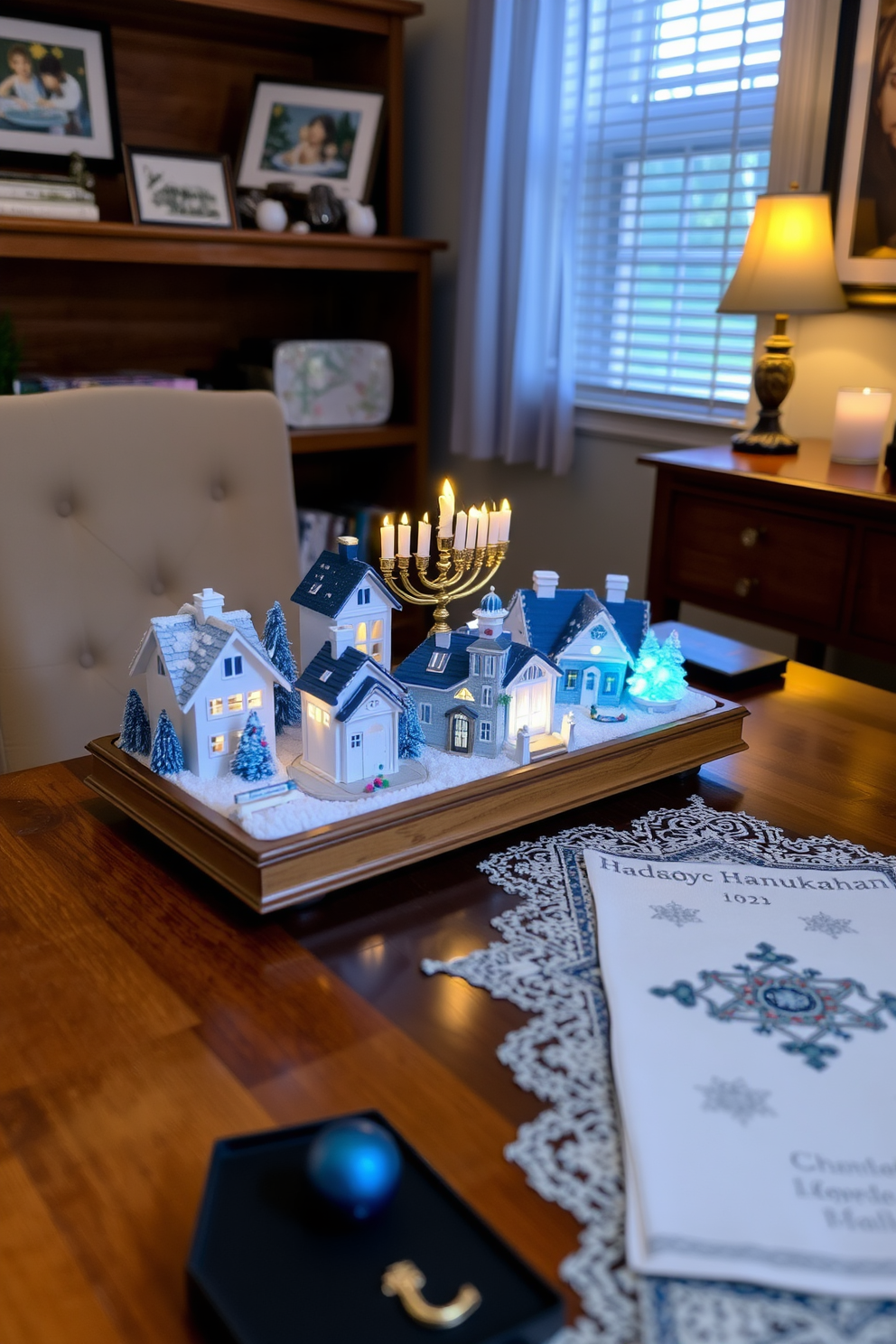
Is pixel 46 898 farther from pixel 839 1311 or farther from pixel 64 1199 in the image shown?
pixel 839 1311

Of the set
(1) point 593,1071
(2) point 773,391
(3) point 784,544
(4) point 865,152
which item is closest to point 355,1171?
(1) point 593,1071

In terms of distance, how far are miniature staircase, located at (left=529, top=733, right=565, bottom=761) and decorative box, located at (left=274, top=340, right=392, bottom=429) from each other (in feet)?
6.40

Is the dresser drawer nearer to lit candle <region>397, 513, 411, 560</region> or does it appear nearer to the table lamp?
the table lamp

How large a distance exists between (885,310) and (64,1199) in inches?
89.3

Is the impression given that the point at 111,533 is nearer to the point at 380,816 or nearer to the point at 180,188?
the point at 380,816

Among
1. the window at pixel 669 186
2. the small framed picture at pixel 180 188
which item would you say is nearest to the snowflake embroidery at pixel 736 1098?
the window at pixel 669 186

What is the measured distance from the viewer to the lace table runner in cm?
53

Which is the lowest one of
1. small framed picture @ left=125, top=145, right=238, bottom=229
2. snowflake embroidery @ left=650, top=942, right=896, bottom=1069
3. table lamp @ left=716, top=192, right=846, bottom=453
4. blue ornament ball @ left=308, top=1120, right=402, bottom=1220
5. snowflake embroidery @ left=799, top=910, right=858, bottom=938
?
snowflake embroidery @ left=650, top=942, right=896, bottom=1069

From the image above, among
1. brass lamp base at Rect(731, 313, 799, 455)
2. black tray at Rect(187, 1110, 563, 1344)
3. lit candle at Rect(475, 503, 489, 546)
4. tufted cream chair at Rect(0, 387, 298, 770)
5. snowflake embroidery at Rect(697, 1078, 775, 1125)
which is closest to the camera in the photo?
black tray at Rect(187, 1110, 563, 1344)

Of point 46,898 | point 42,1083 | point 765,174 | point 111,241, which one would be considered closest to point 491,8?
point 765,174

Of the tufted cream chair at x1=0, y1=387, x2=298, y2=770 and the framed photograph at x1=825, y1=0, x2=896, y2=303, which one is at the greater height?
the framed photograph at x1=825, y1=0, x2=896, y2=303

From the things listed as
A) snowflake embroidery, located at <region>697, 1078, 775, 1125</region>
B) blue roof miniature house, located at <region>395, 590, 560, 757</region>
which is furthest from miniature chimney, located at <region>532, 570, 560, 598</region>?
snowflake embroidery, located at <region>697, 1078, 775, 1125</region>

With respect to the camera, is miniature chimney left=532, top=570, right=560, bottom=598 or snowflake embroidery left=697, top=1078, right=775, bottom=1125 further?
miniature chimney left=532, top=570, right=560, bottom=598

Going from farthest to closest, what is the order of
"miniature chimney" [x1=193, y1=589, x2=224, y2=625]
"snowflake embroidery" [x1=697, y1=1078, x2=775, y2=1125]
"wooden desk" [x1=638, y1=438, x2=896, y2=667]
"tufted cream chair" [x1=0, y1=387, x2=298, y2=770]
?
"wooden desk" [x1=638, y1=438, x2=896, y2=667]
"tufted cream chair" [x1=0, y1=387, x2=298, y2=770]
"miniature chimney" [x1=193, y1=589, x2=224, y2=625]
"snowflake embroidery" [x1=697, y1=1078, x2=775, y2=1125]
